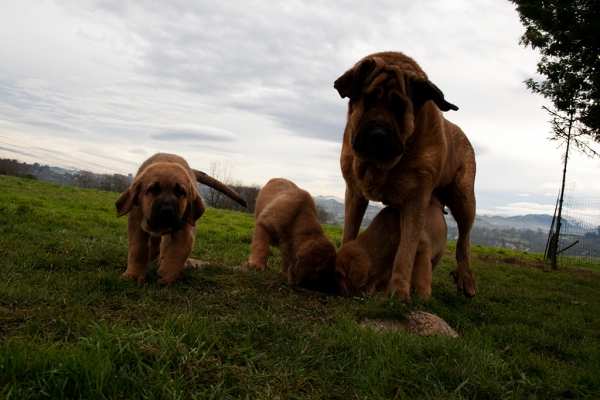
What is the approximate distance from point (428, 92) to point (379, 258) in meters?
2.18

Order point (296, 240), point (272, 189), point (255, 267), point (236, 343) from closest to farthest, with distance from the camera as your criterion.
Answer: point (236, 343) → point (296, 240) → point (255, 267) → point (272, 189)

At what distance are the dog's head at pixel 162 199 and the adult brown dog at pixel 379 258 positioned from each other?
78.1 inches

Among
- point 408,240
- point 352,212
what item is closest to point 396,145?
point 408,240

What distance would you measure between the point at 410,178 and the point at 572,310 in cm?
443

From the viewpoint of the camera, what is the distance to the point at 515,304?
24.3 feet

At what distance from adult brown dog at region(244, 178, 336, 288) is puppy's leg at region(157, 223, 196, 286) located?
1.38 m

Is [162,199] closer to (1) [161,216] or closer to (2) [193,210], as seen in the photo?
(1) [161,216]

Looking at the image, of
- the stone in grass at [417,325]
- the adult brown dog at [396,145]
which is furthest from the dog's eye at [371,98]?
the stone in grass at [417,325]

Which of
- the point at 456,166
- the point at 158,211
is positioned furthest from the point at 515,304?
the point at 158,211

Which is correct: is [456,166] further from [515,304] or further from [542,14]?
[542,14]

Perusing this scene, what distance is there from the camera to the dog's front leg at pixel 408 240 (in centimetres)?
543

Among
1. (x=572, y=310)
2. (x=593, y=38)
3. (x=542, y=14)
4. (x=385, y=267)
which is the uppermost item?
(x=542, y=14)

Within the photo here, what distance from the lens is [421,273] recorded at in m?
6.09

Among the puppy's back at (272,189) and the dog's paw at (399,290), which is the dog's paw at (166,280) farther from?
the puppy's back at (272,189)
